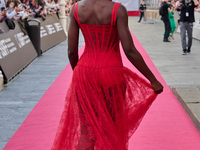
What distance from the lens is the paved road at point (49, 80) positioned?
4.62 metres

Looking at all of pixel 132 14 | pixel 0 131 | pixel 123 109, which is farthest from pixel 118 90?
pixel 132 14

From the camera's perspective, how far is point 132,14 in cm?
4181

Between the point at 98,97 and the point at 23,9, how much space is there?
818 centimetres

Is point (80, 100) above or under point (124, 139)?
above

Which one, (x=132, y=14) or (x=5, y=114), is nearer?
(x=5, y=114)

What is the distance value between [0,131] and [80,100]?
7.13ft

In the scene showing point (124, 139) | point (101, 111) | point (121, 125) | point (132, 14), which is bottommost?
point (132, 14)

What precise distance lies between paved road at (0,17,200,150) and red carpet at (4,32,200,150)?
159 millimetres

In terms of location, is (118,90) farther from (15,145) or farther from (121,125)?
(15,145)

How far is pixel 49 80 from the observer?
6969 mm

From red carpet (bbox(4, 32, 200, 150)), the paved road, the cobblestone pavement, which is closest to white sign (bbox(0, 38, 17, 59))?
the paved road

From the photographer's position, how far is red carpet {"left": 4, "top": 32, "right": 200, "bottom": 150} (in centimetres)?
358

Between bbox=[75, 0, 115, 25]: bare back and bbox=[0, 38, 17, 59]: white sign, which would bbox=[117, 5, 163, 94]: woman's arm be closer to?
bbox=[75, 0, 115, 25]: bare back

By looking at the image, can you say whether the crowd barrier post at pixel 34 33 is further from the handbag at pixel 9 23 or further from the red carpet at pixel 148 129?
the red carpet at pixel 148 129
